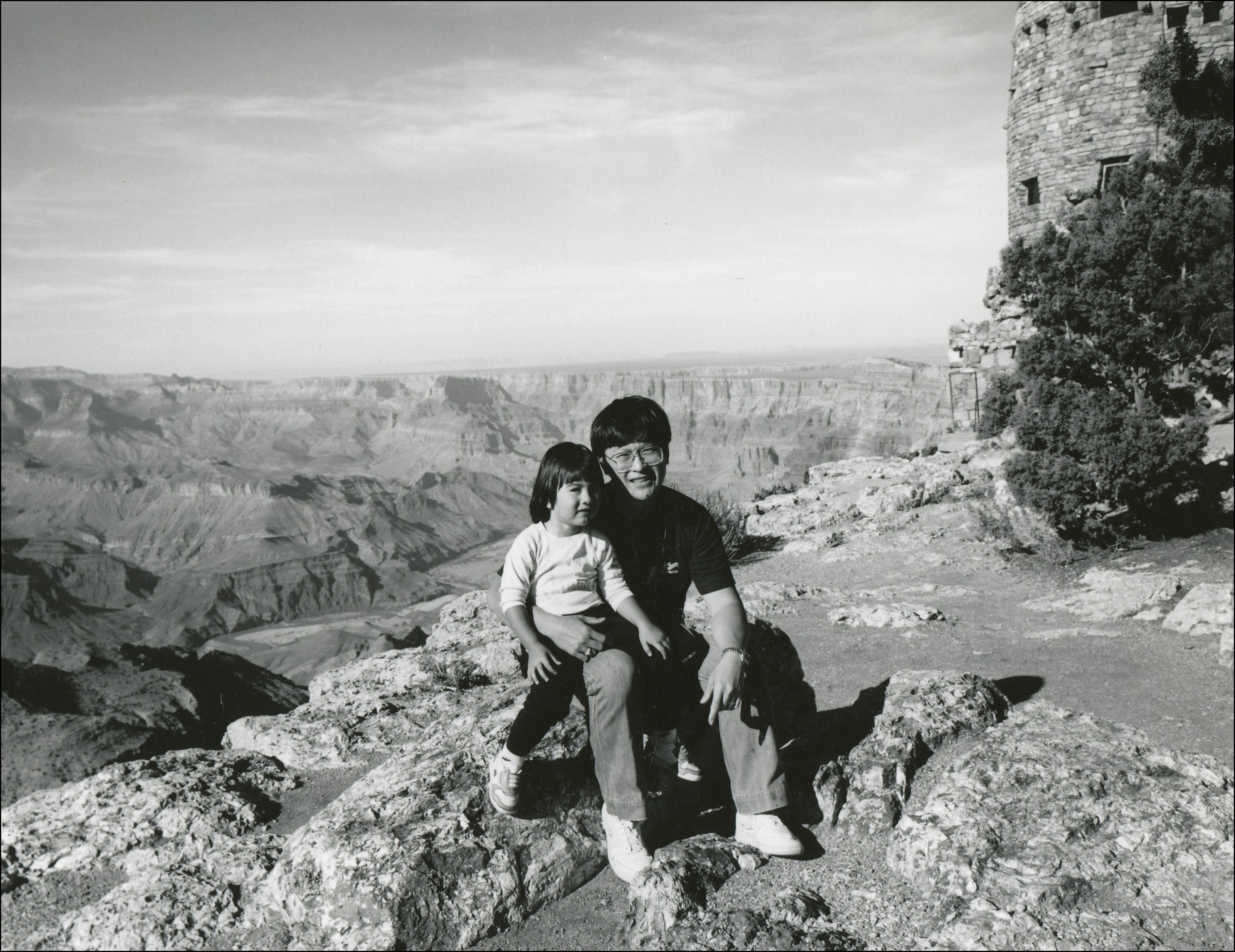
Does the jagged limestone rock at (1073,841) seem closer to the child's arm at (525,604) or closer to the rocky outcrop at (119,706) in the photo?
the child's arm at (525,604)

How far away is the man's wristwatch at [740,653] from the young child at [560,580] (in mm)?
209

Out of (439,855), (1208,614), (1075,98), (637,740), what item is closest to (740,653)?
(637,740)

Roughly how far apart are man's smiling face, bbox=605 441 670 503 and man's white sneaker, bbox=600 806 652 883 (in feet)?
3.99

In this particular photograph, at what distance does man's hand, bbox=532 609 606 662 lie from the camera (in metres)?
2.85

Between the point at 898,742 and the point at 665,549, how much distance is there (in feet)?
4.68

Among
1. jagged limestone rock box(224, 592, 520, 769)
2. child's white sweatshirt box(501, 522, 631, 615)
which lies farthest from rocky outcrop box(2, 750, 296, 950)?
child's white sweatshirt box(501, 522, 631, 615)

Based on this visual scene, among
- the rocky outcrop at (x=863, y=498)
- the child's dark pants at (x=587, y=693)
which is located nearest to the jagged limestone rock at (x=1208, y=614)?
the child's dark pants at (x=587, y=693)

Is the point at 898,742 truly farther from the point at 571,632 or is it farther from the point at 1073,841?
the point at 571,632

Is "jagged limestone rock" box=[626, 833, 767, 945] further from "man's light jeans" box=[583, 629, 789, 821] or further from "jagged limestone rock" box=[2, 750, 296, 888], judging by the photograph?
"jagged limestone rock" box=[2, 750, 296, 888]

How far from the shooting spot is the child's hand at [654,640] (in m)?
2.86

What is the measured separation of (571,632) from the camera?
2873 millimetres

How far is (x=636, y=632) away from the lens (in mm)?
3012

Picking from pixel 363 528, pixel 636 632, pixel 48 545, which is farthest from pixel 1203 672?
pixel 48 545

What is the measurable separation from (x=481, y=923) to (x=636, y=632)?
1215 mm
